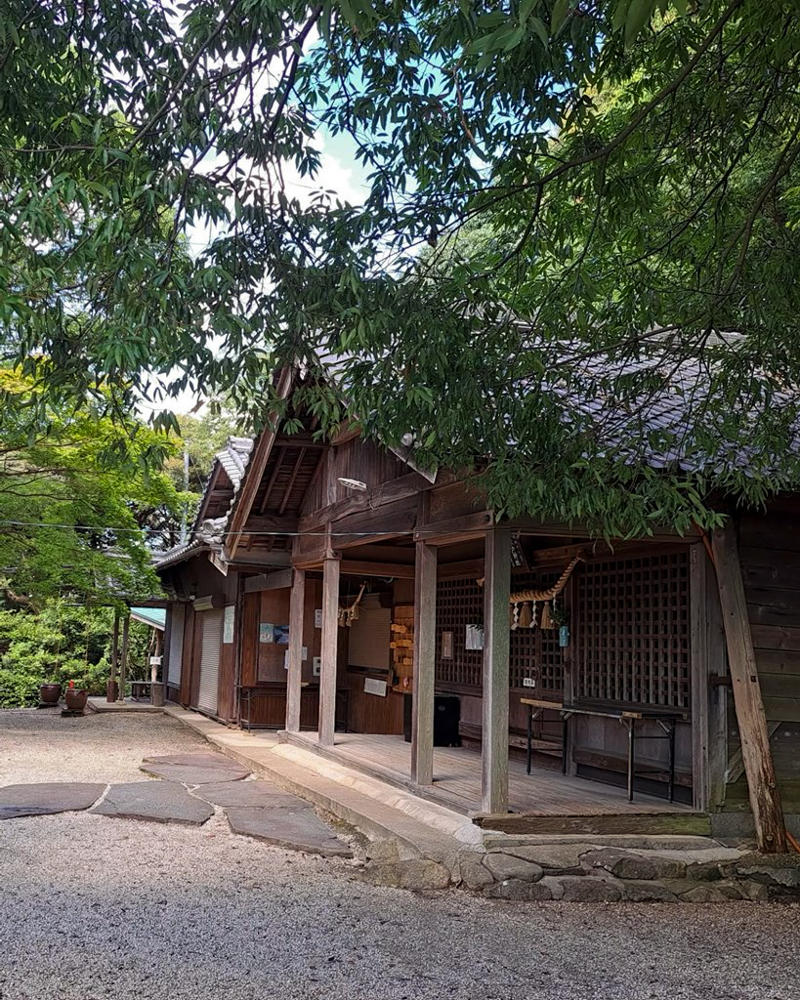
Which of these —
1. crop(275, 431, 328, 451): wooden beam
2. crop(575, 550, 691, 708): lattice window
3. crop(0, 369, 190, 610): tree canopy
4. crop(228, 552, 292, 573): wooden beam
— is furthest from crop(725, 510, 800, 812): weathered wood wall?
crop(0, 369, 190, 610): tree canopy

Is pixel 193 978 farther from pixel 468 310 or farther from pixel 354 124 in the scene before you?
pixel 354 124

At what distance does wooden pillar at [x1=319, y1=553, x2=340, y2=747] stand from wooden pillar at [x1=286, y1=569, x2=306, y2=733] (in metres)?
1.08

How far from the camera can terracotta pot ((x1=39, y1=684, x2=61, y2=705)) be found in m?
20.8

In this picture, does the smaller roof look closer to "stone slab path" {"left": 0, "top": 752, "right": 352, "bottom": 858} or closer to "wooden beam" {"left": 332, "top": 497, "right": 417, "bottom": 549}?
"stone slab path" {"left": 0, "top": 752, "right": 352, "bottom": 858}

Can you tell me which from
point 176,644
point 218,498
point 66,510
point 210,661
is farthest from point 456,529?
point 176,644

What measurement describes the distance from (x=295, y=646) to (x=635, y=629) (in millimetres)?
5058

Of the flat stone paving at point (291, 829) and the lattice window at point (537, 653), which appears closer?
the flat stone paving at point (291, 829)

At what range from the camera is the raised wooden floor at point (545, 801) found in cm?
700

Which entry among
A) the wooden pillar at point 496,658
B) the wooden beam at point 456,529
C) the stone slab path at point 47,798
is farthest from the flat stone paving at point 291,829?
the wooden beam at point 456,529

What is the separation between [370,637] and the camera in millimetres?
Result: 14570

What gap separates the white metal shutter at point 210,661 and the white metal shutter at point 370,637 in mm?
3550

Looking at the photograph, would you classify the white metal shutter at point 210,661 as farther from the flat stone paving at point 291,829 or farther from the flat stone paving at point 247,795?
the flat stone paving at point 291,829

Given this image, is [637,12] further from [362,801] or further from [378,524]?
[378,524]

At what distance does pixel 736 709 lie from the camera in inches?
282
